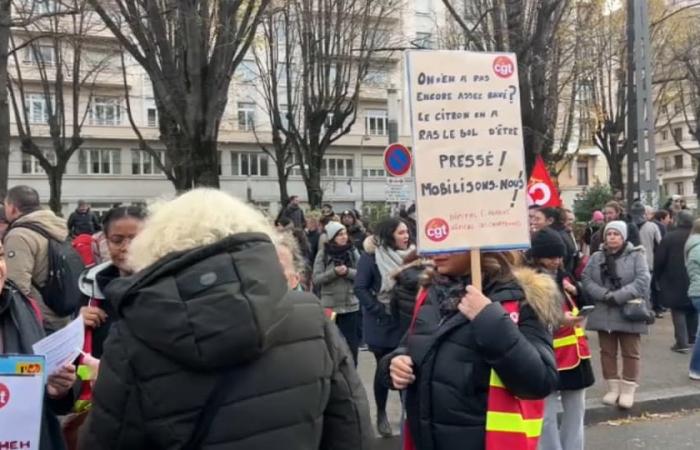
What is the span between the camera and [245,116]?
4775 cm

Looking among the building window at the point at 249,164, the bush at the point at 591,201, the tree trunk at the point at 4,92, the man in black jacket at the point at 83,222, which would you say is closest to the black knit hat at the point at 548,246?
the tree trunk at the point at 4,92

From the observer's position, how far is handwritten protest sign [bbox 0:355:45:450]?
240 centimetres

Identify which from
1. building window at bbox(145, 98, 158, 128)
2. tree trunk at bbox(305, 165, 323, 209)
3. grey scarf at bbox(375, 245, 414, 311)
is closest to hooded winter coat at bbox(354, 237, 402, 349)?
grey scarf at bbox(375, 245, 414, 311)

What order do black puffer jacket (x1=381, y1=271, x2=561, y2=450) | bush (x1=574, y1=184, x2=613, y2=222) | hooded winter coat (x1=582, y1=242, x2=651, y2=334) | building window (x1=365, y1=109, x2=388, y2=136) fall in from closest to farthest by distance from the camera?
black puffer jacket (x1=381, y1=271, x2=561, y2=450), hooded winter coat (x1=582, y1=242, x2=651, y2=334), bush (x1=574, y1=184, x2=613, y2=222), building window (x1=365, y1=109, x2=388, y2=136)

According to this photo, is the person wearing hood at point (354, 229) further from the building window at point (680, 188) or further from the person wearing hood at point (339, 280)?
the building window at point (680, 188)

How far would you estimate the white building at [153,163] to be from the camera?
141 ft

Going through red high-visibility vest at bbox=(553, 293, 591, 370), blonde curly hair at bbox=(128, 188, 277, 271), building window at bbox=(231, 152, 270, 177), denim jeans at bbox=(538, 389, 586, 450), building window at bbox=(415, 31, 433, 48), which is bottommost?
denim jeans at bbox=(538, 389, 586, 450)

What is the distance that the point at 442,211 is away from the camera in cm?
321

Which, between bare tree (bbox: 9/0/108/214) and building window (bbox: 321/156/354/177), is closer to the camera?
bare tree (bbox: 9/0/108/214)

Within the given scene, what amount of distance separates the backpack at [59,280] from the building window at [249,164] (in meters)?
44.2

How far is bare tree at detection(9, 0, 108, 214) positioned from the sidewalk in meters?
7.80

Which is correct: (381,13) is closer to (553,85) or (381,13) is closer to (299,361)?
(553,85)

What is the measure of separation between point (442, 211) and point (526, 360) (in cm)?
74

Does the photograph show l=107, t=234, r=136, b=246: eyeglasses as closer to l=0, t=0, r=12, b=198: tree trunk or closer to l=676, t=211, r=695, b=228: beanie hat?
l=0, t=0, r=12, b=198: tree trunk
